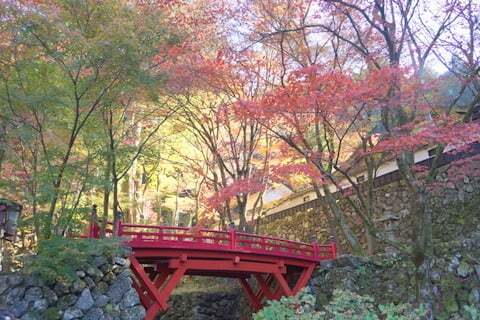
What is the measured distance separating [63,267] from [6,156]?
12.6 ft

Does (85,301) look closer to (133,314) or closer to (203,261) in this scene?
(133,314)

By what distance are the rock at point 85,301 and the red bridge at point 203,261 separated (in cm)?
152

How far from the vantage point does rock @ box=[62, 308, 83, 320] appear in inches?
339

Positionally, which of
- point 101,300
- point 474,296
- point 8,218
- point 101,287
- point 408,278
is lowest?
point 474,296

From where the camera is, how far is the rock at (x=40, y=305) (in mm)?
8391

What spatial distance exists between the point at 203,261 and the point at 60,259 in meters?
4.48

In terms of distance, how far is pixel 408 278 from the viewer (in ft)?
40.0

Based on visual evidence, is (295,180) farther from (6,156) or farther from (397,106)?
(6,156)

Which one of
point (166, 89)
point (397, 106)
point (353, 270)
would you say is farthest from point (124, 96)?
point (353, 270)

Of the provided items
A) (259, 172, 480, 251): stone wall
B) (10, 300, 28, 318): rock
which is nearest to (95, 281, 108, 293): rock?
(10, 300, 28, 318): rock

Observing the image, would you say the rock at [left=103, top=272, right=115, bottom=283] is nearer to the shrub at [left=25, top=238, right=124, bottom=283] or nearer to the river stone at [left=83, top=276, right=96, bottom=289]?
the river stone at [left=83, top=276, right=96, bottom=289]

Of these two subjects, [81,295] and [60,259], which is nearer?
[60,259]

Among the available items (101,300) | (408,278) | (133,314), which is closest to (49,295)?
(101,300)

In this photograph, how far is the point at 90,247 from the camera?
896 cm
